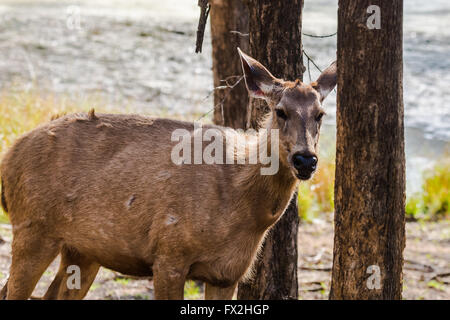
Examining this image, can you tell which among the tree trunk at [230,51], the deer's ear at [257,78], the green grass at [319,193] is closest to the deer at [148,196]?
the deer's ear at [257,78]

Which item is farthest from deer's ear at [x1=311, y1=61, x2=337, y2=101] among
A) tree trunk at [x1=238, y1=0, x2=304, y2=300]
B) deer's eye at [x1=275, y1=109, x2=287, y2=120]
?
tree trunk at [x1=238, y1=0, x2=304, y2=300]

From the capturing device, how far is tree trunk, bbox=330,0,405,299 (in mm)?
5848

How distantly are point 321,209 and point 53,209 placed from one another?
21.7ft

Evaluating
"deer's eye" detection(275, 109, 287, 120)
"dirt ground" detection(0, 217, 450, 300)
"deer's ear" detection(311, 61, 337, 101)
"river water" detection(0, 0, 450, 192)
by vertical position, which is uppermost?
"deer's ear" detection(311, 61, 337, 101)

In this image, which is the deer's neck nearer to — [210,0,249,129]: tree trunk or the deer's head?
the deer's head

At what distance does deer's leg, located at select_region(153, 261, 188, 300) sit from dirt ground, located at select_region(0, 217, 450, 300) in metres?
2.31

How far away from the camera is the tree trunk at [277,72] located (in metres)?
7.10

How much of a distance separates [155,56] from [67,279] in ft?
49.5

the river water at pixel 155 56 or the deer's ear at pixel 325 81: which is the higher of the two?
the deer's ear at pixel 325 81

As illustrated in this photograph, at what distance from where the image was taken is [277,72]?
7254mm

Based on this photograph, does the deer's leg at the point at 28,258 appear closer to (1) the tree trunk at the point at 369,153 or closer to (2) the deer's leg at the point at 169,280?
(2) the deer's leg at the point at 169,280

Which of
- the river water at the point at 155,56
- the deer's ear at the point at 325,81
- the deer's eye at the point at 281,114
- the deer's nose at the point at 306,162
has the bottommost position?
the river water at the point at 155,56

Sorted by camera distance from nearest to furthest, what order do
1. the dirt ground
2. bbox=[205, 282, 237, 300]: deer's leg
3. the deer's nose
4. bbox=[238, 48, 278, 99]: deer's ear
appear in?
the deer's nose → bbox=[238, 48, 278, 99]: deer's ear → bbox=[205, 282, 237, 300]: deer's leg → the dirt ground

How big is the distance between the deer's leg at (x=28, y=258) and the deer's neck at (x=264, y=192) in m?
1.75
